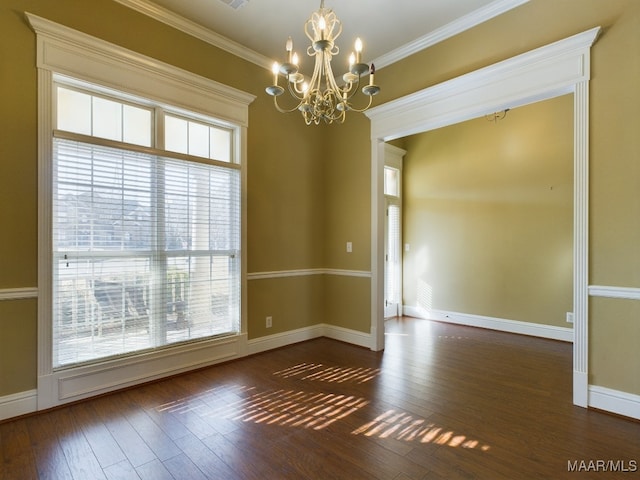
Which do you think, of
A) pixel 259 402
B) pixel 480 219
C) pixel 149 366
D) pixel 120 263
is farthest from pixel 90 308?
pixel 480 219

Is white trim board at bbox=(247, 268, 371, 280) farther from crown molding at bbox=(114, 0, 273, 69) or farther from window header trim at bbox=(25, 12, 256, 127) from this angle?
crown molding at bbox=(114, 0, 273, 69)

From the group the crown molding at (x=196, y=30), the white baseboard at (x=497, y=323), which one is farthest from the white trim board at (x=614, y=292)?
the crown molding at (x=196, y=30)

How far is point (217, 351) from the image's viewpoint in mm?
3422

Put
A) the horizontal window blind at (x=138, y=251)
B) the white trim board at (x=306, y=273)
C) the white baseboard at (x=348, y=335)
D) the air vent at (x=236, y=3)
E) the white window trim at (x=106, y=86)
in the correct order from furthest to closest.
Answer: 1. the white baseboard at (x=348, y=335)
2. the white trim board at (x=306, y=273)
3. the air vent at (x=236, y=3)
4. the horizontal window blind at (x=138, y=251)
5. the white window trim at (x=106, y=86)

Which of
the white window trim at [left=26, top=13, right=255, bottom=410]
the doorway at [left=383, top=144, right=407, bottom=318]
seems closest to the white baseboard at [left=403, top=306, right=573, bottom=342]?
the doorway at [left=383, top=144, right=407, bottom=318]

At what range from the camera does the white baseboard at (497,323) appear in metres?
4.35

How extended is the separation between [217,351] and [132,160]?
202cm

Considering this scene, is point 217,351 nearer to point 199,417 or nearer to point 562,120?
point 199,417

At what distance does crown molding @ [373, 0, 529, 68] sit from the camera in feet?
9.49

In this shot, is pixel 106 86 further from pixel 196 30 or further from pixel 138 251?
pixel 138 251

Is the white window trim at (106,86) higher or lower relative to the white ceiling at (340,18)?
lower

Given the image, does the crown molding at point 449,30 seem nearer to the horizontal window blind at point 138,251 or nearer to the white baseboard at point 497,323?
the horizontal window blind at point 138,251

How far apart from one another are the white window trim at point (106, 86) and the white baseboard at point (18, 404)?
39 millimetres

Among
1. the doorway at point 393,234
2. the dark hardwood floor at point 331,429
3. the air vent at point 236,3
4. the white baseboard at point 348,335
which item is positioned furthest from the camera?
the doorway at point 393,234
